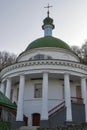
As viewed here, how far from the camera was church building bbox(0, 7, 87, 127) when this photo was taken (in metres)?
18.5

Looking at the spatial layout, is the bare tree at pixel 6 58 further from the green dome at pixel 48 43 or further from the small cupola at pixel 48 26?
the green dome at pixel 48 43

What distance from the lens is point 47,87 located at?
18.9m

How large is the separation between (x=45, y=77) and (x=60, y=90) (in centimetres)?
329

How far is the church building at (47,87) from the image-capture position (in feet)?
60.6

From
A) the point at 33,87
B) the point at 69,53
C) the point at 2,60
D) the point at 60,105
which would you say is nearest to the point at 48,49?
the point at 69,53

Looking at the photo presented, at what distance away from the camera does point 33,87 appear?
21.8 meters

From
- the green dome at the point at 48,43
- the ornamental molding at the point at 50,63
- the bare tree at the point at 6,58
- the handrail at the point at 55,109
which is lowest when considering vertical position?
the handrail at the point at 55,109

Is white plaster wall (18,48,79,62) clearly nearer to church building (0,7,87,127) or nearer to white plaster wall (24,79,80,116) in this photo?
church building (0,7,87,127)

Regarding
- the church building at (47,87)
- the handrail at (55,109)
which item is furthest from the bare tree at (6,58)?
the handrail at (55,109)

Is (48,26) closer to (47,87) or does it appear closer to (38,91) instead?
(38,91)

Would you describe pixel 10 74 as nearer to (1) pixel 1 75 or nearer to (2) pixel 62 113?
(1) pixel 1 75

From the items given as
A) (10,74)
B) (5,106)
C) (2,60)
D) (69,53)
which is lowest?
(5,106)

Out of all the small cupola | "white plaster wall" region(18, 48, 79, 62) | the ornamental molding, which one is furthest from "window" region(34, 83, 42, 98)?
the small cupola

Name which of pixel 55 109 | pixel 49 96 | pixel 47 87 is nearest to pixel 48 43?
pixel 49 96
